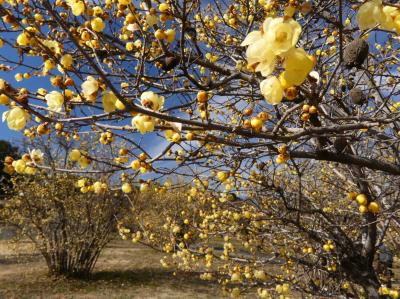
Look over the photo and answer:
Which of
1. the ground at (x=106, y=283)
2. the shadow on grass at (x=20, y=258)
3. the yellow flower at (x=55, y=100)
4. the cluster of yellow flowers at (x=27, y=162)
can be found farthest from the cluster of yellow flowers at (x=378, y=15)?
the shadow on grass at (x=20, y=258)

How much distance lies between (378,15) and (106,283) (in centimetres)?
1125

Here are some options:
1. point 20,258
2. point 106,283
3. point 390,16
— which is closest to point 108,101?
point 390,16

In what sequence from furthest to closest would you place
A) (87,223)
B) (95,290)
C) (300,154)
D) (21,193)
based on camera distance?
(87,223), (21,193), (95,290), (300,154)

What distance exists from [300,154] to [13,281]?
10.7 meters

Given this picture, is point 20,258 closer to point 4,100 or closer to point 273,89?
point 4,100

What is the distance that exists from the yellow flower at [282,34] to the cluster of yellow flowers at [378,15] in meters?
0.32

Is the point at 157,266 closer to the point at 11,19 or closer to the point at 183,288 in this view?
the point at 183,288

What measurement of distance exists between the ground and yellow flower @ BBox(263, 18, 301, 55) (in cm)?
954

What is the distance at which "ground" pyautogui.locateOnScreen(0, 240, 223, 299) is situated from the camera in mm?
9594

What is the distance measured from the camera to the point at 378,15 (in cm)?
117

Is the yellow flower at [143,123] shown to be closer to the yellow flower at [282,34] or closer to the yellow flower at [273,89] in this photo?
the yellow flower at [273,89]

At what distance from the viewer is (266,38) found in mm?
1049

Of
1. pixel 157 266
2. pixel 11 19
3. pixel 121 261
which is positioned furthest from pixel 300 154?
pixel 121 261

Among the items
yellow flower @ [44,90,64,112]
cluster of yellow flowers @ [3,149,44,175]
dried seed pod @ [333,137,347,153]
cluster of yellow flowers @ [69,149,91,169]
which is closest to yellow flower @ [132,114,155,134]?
yellow flower @ [44,90,64,112]
